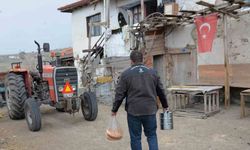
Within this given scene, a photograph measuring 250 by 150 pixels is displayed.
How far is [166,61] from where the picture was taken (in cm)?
1355

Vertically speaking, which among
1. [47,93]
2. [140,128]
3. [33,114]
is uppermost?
[47,93]

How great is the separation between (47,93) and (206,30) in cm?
507

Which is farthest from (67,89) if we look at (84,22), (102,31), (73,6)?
(73,6)

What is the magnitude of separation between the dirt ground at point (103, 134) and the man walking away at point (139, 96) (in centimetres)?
144

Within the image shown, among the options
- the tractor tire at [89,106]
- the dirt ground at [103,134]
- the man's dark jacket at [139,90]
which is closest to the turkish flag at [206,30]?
the dirt ground at [103,134]

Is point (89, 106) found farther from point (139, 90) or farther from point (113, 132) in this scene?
point (139, 90)

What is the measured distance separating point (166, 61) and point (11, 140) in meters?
7.39

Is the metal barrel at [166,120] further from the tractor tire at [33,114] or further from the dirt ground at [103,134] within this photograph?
the tractor tire at [33,114]

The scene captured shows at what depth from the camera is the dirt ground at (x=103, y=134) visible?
6.87m

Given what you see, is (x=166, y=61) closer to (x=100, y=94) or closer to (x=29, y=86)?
(x=100, y=94)

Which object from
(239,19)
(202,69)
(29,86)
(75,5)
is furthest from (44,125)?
(75,5)

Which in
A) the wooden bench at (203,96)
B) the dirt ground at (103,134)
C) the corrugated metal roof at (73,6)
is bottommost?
the dirt ground at (103,134)

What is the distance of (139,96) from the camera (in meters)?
5.05

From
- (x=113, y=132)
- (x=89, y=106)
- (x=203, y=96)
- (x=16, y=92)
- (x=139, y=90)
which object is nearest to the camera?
(x=139, y=90)
